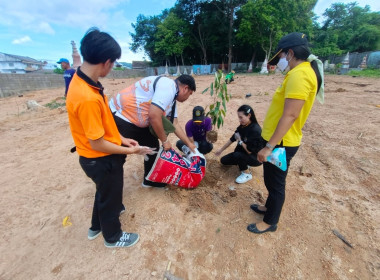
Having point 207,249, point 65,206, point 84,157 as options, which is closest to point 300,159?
point 207,249

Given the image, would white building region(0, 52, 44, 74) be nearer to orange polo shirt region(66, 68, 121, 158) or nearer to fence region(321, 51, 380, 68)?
orange polo shirt region(66, 68, 121, 158)

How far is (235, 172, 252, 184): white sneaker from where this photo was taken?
2.58 metres

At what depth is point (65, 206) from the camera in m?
2.27

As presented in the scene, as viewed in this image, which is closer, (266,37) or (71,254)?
(71,254)

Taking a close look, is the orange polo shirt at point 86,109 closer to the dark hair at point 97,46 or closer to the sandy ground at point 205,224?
the dark hair at point 97,46

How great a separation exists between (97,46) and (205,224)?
175 cm

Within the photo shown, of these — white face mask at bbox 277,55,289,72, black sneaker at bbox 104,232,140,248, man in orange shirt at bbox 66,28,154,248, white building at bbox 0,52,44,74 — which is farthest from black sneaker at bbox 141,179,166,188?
white building at bbox 0,52,44,74

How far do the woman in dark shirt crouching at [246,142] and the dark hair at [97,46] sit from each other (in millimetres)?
1672

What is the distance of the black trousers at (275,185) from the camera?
1.59m

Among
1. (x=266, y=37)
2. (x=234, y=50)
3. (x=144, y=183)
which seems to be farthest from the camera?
(x=234, y=50)

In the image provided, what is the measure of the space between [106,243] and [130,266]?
12.2 inches

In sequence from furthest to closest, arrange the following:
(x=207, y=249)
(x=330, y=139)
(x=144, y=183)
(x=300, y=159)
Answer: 1. (x=330, y=139)
2. (x=300, y=159)
3. (x=144, y=183)
4. (x=207, y=249)

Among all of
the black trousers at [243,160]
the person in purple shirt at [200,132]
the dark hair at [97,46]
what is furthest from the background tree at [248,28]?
the dark hair at [97,46]

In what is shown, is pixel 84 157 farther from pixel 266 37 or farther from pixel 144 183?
pixel 266 37
